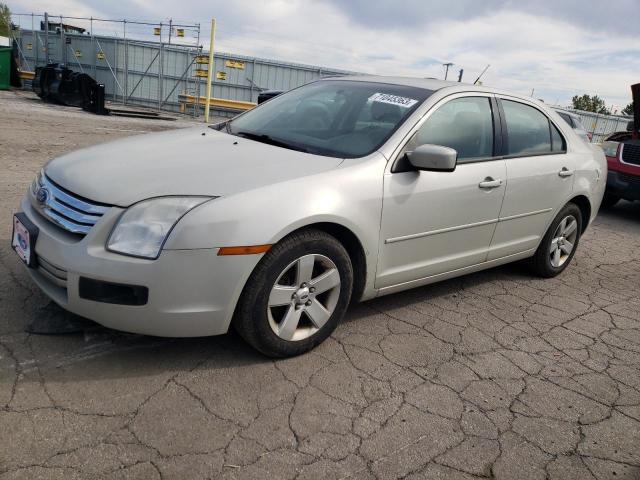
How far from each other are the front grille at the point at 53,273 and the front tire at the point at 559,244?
3.63 metres

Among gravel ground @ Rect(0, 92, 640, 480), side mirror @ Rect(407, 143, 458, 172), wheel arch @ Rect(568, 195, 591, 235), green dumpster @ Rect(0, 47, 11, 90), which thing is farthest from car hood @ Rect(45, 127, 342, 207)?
green dumpster @ Rect(0, 47, 11, 90)

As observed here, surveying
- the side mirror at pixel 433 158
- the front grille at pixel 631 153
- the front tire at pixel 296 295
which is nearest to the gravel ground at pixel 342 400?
the front tire at pixel 296 295

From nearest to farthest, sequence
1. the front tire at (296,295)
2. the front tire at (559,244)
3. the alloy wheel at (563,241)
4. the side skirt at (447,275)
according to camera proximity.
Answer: the front tire at (296,295), the side skirt at (447,275), the front tire at (559,244), the alloy wheel at (563,241)

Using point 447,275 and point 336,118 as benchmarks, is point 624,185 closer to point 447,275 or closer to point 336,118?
point 447,275

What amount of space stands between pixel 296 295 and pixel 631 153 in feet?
23.6

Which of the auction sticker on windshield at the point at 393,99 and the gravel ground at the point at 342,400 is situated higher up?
the auction sticker on windshield at the point at 393,99

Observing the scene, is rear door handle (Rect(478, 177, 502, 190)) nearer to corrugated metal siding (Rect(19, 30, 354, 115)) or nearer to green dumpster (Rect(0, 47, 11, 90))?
corrugated metal siding (Rect(19, 30, 354, 115))

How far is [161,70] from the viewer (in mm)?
Answer: 20469

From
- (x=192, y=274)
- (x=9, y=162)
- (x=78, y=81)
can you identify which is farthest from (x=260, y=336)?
(x=78, y=81)

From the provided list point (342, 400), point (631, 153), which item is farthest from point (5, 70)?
point (342, 400)

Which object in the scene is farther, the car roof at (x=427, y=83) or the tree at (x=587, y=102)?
the tree at (x=587, y=102)

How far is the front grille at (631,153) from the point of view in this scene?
26.1ft

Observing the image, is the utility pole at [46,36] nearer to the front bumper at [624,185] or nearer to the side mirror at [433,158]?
the front bumper at [624,185]

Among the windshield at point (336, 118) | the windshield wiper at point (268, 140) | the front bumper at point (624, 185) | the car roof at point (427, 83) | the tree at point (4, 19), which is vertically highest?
the tree at point (4, 19)
